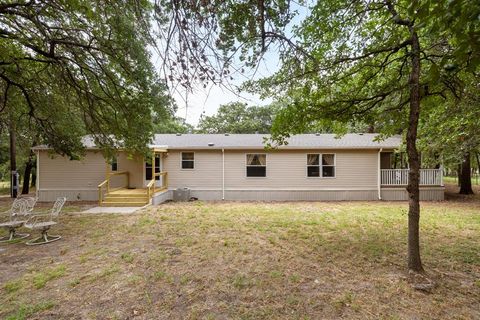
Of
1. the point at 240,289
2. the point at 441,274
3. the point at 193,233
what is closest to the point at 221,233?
the point at 193,233

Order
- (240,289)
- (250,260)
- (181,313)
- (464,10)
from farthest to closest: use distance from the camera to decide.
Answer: (250,260) < (240,289) < (181,313) < (464,10)

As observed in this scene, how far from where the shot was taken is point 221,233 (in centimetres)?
658

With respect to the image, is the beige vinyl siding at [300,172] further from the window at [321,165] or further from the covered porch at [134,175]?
the covered porch at [134,175]

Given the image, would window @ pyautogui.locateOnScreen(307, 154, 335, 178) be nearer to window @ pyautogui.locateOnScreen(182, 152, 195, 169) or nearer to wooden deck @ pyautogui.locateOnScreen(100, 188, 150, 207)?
window @ pyautogui.locateOnScreen(182, 152, 195, 169)

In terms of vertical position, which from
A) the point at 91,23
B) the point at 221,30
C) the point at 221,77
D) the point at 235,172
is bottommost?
the point at 235,172

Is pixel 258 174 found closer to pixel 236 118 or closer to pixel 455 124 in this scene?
pixel 455 124

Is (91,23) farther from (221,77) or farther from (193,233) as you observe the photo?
(193,233)

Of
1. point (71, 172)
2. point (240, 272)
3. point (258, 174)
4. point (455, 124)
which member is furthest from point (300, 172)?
point (71, 172)

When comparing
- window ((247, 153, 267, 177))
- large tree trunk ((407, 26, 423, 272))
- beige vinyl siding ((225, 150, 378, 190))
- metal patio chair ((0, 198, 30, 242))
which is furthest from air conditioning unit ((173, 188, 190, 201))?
large tree trunk ((407, 26, 423, 272))

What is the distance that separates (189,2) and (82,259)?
4842 mm

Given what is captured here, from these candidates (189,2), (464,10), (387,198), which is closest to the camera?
(464,10)

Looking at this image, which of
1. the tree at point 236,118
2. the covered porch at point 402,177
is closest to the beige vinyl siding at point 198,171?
the covered porch at point 402,177

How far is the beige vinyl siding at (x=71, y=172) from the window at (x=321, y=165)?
33.8 ft

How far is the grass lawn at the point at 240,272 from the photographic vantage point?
3.10m
